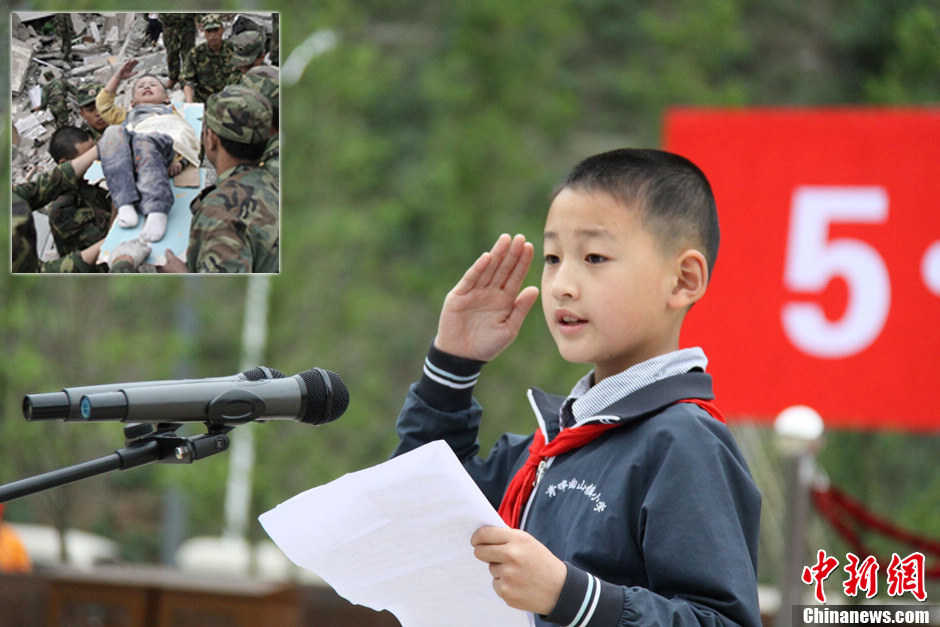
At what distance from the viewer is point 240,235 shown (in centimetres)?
137

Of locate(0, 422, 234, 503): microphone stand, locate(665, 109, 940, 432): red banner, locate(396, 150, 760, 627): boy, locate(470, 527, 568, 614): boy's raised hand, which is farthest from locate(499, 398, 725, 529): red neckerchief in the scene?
locate(665, 109, 940, 432): red banner

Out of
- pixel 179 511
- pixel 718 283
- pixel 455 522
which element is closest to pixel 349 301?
pixel 179 511

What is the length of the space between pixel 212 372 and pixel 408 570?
167 inches

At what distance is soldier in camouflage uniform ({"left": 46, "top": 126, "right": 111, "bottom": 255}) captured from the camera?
1336 mm

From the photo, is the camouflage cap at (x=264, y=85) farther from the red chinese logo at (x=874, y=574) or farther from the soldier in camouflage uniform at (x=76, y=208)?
the red chinese logo at (x=874, y=574)

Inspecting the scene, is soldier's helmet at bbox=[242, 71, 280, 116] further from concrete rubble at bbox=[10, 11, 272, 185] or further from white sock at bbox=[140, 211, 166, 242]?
white sock at bbox=[140, 211, 166, 242]

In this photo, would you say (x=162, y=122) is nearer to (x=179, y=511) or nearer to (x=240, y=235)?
Result: (x=240, y=235)

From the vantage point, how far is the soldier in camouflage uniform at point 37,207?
1.35 meters

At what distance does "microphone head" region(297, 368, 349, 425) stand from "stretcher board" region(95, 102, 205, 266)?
13.6 inches

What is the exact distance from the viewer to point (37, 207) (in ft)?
4.48

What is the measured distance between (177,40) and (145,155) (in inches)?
6.1
